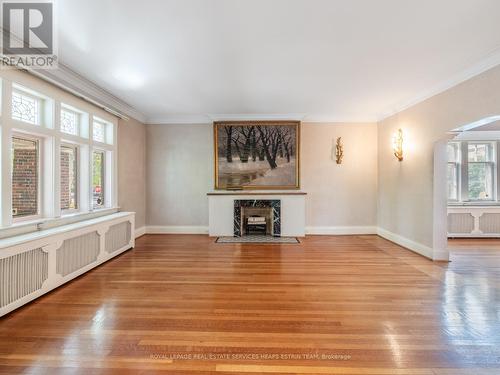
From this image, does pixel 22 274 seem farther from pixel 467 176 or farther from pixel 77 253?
pixel 467 176

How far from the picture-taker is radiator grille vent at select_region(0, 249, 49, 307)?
2475mm

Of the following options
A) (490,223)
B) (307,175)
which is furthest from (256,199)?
(490,223)

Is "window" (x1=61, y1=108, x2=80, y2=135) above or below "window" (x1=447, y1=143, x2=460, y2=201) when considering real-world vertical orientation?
above

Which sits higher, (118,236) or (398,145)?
(398,145)

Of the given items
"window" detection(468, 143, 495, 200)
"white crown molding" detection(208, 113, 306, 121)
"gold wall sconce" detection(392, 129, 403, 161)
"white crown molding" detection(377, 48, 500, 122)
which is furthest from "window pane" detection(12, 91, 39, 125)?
"window" detection(468, 143, 495, 200)

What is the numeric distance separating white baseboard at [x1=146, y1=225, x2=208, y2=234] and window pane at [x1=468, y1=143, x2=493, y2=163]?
6.89 metres

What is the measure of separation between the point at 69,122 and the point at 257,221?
4207 mm

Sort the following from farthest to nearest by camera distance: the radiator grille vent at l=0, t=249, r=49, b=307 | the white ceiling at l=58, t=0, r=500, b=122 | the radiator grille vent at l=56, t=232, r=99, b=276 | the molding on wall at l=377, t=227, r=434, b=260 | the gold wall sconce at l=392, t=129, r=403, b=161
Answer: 1. the gold wall sconce at l=392, t=129, r=403, b=161
2. the molding on wall at l=377, t=227, r=434, b=260
3. the radiator grille vent at l=56, t=232, r=99, b=276
4. the radiator grille vent at l=0, t=249, r=49, b=307
5. the white ceiling at l=58, t=0, r=500, b=122

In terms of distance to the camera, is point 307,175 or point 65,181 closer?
point 65,181

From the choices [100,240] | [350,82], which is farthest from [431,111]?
[100,240]

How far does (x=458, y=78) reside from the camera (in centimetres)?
370

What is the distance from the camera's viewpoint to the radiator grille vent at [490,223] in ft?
19.6

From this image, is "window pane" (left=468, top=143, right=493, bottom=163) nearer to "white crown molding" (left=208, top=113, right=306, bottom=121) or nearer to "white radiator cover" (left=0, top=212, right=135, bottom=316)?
"white crown molding" (left=208, top=113, right=306, bottom=121)

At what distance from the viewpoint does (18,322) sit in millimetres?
2400
